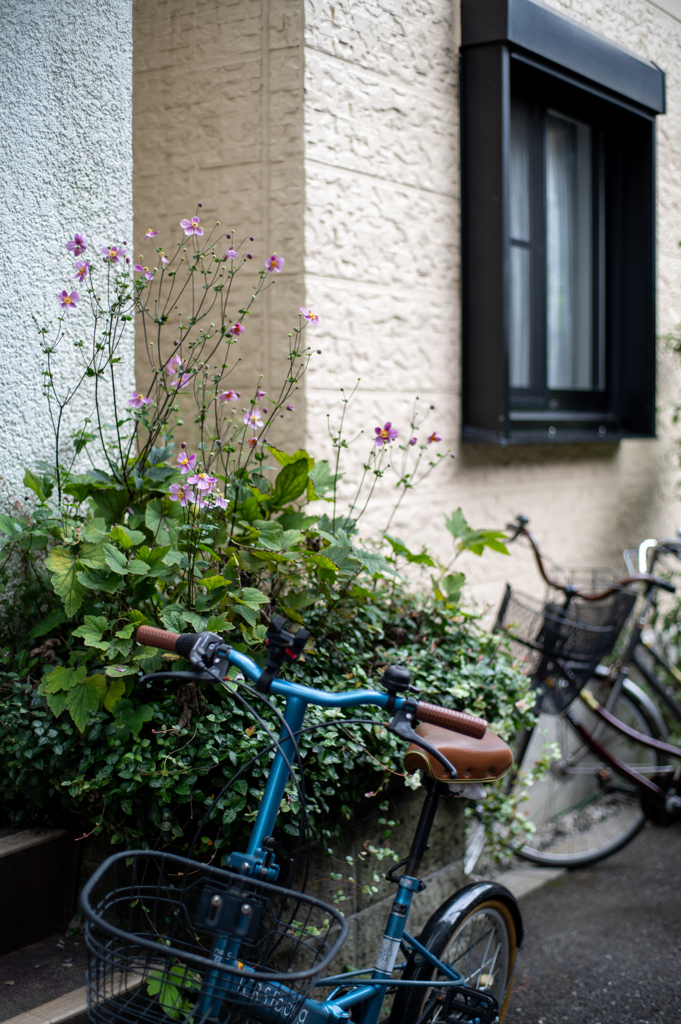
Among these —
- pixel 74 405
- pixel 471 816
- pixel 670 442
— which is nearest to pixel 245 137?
pixel 74 405

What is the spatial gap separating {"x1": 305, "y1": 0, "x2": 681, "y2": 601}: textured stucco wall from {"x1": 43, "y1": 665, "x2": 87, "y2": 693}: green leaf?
165 centimetres

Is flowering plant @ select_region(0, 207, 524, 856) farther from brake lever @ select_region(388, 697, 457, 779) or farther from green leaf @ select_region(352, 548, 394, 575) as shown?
brake lever @ select_region(388, 697, 457, 779)

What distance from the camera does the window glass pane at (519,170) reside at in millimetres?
5027

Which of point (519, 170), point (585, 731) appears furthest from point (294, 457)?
point (519, 170)

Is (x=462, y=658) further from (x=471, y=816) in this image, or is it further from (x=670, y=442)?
(x=670, y=442)

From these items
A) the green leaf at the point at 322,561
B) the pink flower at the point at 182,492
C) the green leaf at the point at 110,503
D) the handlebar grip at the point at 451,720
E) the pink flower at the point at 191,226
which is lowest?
the handlebar grip at the point at 451,720

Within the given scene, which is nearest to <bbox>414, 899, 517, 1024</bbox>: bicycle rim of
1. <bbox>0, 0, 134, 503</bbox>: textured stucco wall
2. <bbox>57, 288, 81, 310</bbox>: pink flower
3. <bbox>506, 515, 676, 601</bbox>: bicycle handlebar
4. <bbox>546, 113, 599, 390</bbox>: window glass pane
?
<bbox>506, 515, 676, 601</bbox>: bicycle handlebar

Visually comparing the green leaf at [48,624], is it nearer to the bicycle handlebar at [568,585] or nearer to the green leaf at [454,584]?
the green leaf at [454,584]

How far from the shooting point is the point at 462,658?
10.5ft

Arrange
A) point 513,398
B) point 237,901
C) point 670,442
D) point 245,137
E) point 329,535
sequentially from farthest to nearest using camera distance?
point 670,442 < point 513,398 < point 245,137 < point 329,535 < point 237,901

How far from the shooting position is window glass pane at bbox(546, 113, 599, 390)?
18.0ft

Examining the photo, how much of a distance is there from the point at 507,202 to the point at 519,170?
0.78 metres

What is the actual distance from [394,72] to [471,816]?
3240 mm

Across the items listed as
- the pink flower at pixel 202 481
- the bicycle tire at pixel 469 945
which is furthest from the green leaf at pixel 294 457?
the bicycle tire at pixel 469 945
